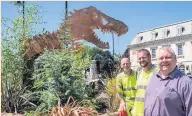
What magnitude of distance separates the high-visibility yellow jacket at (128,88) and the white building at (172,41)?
2499 cm

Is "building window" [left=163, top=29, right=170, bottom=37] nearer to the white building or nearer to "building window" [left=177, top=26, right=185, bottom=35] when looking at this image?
the white building

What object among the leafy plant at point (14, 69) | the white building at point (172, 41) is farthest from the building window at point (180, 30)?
the leafy plant at point (14, 69)

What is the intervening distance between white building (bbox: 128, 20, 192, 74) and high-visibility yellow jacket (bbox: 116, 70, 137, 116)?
984 inches

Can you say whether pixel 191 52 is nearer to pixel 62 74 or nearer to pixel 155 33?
pixel 155 33

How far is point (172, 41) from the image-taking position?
3450cm

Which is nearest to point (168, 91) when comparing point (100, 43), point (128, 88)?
point (128, 88)

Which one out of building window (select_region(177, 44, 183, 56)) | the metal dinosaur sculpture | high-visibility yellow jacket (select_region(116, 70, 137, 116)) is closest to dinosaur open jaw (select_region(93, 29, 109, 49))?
the metal dinosaur sculpture

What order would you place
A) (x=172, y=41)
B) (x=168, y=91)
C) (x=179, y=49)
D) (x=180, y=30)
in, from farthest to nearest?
1. (x=172, y=41)
2. (x=180, y=30)
3. (x=179, y=49)
4. (x=168, y=91)

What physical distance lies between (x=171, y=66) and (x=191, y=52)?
29.5 m

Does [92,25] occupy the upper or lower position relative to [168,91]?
upper

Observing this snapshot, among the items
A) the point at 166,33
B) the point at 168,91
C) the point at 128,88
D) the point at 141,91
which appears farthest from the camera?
the point at 166,33

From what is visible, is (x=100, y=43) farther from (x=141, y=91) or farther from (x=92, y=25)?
(x=141, y=91)

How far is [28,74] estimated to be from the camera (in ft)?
27.0

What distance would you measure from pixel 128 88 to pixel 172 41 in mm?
31198
